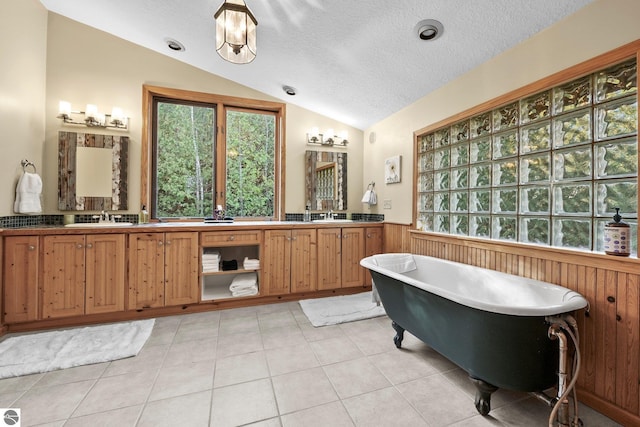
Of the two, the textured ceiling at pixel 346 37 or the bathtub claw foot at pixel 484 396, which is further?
the textured ceiling at pixel 346 37

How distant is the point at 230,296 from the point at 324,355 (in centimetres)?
135

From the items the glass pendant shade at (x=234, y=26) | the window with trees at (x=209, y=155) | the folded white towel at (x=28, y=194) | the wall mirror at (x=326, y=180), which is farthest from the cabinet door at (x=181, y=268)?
the glass pendant shade at (x=234, y=26)

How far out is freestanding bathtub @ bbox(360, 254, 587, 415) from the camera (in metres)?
1.27

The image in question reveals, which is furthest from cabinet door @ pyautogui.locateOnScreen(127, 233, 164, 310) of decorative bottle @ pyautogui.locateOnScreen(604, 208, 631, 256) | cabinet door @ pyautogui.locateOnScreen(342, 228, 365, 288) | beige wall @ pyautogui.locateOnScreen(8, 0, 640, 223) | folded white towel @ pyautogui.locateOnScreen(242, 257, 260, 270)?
decorative bottle @ pyautogui.locateOnScreen(604, 208, 631, 256)

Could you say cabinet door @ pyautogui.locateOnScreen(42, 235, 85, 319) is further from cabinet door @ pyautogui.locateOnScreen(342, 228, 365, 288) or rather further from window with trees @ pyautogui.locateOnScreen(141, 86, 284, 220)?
cabinet door @ pyautogui.locateOnScreen(342, 228, 365, 288)

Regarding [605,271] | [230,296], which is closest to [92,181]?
[230,296]

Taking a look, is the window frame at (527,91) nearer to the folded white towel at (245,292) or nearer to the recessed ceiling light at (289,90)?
the recessed ceiling light at (289,90)

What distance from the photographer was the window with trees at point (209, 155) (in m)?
3.13

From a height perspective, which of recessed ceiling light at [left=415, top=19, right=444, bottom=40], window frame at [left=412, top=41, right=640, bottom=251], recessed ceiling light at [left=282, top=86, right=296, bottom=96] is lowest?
window frame at [left=412, top=41, right=640, bottom=251]

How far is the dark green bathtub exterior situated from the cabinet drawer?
1.90 meters

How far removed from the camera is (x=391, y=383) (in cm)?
165

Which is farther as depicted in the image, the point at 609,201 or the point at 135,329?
the point at 135,329

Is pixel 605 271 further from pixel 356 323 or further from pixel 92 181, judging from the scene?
pixel 92 181

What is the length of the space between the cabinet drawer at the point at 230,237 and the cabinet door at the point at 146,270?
16.1 inches
